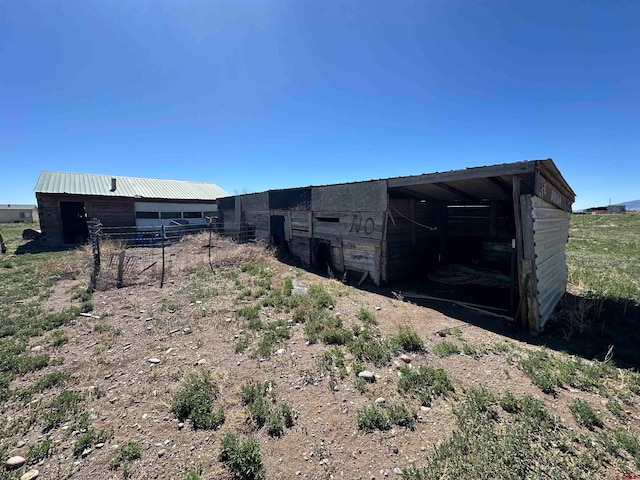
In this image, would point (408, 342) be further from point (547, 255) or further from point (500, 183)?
point (500, 183)

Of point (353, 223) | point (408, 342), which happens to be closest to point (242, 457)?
point (408, 342)

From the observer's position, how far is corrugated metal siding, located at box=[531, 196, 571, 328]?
5727mm

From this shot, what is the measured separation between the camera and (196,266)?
416 inches

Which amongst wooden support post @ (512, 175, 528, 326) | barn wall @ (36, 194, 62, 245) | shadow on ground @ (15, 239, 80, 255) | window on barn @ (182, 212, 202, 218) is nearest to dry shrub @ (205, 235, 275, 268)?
wooden support post @ (512, 175, 528, 326)

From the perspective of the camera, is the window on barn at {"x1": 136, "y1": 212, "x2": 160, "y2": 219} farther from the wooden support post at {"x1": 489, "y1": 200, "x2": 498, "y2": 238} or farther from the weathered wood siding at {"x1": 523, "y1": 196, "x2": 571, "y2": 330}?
the weathered wood siding at {"x1": 523, "y1": 196, "x2": 571, "y2": 330}

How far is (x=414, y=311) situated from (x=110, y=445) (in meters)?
5.87

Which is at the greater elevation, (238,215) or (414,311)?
(238,215)

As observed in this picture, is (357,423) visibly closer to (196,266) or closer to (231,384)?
(231,384)

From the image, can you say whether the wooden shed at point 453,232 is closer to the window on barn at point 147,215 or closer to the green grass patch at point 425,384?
the green grass patch at point 425,384

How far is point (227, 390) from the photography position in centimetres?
369

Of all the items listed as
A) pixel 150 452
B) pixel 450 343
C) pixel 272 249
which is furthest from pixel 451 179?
pixel 272 249

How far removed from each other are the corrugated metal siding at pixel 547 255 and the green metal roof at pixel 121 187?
75.5 ft

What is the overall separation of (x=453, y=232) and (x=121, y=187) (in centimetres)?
2308

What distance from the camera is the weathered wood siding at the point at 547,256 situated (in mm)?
5673
